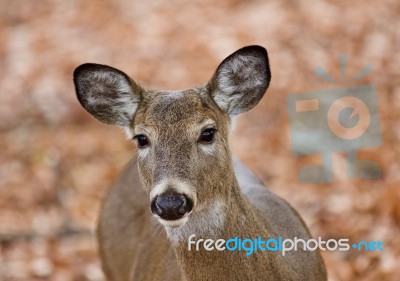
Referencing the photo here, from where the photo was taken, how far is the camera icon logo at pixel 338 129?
7.97 meters

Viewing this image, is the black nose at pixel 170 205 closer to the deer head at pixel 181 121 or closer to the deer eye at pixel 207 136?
the deer head at pixel 181 121

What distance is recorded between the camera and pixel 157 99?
432 cm

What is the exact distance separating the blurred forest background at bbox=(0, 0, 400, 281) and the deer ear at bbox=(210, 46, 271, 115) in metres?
2.46

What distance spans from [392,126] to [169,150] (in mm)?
4807

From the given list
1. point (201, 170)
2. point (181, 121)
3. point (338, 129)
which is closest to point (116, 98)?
point (181, 121)

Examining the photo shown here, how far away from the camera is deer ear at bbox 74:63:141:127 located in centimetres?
450

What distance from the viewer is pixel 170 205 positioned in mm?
3668

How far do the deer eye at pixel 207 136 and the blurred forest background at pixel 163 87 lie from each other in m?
2.76

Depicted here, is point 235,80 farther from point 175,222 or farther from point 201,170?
point 175,222

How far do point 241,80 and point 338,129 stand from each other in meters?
4.06

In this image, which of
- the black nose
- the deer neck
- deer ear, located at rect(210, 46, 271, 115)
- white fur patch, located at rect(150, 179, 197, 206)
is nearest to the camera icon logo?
deer ear, located at rect(210, 46, 271, 115)

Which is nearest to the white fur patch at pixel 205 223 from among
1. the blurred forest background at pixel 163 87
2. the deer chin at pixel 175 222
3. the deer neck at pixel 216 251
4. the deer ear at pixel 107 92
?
the deer neck at pixel 216 251

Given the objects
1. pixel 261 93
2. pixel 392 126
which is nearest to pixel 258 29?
pixel 392 126

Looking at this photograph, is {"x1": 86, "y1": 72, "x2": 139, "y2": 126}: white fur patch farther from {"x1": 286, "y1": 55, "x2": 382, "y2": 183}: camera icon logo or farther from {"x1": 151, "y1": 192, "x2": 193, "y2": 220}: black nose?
{"x1": 286, "y1": 55, "x2": 382, "y2": 183}: camera icon logo
